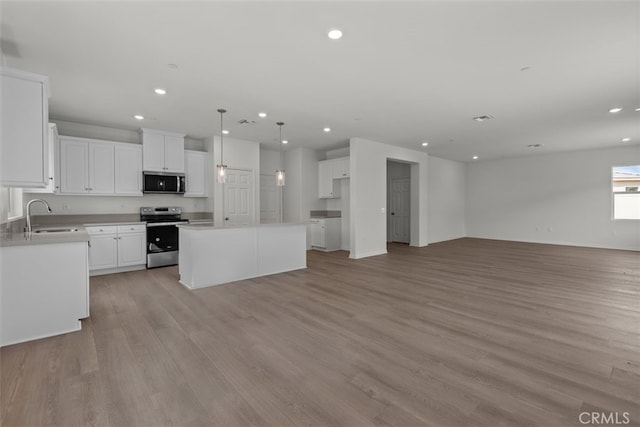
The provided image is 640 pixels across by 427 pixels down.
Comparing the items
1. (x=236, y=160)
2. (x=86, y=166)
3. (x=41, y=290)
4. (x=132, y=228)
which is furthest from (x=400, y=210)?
(x=41, y=290)

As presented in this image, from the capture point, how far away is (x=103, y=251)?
5.20 metres

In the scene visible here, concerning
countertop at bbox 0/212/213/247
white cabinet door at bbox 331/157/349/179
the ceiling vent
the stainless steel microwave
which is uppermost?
the ceiling vent

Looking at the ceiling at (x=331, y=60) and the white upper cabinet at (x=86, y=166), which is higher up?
the ceiling at (x=331, y=60)

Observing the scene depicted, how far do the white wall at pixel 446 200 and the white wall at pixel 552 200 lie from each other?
1.19ft

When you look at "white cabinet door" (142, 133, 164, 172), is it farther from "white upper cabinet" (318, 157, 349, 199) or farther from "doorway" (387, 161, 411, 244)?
"doorway" (387, 161, 411, 244)

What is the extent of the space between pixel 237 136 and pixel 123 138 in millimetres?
2289

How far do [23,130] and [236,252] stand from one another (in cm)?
292

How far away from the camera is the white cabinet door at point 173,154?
607cm

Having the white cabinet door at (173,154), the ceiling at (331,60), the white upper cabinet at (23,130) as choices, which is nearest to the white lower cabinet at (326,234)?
the ceiling at (331,60)

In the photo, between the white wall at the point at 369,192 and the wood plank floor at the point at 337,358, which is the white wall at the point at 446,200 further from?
the wood plank floor at the point at 337,358

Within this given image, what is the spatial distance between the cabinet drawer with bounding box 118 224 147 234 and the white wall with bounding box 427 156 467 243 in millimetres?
8043

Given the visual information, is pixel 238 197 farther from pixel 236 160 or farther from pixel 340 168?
pixel 340 168

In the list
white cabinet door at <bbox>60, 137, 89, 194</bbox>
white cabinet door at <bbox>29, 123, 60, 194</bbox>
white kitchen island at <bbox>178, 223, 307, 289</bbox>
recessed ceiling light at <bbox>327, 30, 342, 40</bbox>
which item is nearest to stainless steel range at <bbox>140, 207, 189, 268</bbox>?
white cabinet door at <bbox>60, 137, 89, 194</bbox>

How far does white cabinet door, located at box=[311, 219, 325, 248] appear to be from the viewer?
7.94 m
